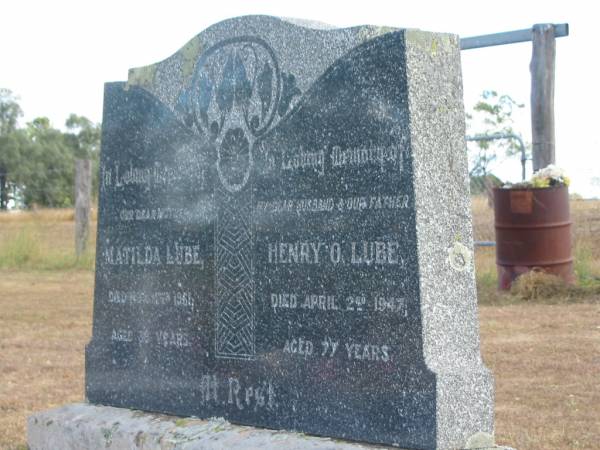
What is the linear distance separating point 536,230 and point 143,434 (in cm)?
633

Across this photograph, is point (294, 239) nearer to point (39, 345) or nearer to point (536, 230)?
point (39, 345)

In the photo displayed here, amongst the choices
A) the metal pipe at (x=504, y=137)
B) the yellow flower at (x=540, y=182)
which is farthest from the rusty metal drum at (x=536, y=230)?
the metal pipe at (x=504, y=137)

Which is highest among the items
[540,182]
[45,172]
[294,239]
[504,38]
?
[45,172]

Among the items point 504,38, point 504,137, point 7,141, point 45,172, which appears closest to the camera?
point 504,38

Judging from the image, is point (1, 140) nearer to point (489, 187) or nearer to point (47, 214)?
point (47, 214)

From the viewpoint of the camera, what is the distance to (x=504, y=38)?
10.2m

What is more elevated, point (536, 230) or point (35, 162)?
point (35, 162)

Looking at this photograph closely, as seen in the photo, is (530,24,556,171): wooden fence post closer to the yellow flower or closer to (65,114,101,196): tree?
the yellow flower

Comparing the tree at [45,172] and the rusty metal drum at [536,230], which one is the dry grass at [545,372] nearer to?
the rusty metal drum at [536,230]

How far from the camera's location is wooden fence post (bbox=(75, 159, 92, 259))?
48.8 feet

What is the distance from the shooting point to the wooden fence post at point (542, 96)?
1019 cm

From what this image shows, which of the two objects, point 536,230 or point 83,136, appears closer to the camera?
point 536,230

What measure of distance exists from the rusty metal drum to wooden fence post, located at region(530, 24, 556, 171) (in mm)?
653

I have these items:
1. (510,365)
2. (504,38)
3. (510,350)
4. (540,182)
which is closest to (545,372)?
(510,365)
